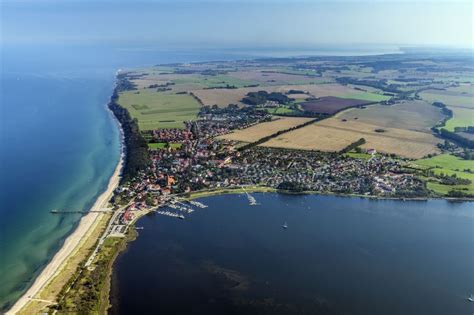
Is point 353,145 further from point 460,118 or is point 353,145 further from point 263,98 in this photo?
point 263,98

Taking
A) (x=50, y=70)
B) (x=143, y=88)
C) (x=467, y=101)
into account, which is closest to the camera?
(x=467, y=101)

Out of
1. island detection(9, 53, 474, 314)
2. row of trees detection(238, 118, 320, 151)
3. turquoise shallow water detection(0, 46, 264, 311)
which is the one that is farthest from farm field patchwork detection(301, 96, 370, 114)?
turquoise shallow water detection(0, 46, 264, 311)

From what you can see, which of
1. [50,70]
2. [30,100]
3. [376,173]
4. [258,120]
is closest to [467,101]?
[258,120]

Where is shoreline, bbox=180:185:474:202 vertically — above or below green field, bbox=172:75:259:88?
below

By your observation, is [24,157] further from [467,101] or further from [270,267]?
[467,101]

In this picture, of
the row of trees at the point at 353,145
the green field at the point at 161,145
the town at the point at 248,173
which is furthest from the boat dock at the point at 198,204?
the row of trees at the point at 353,145

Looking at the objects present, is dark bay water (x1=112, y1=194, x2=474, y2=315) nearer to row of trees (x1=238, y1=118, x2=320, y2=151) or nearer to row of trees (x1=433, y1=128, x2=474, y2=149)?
row of trees (x1=238, y1=118, x2=320, y2=151)
